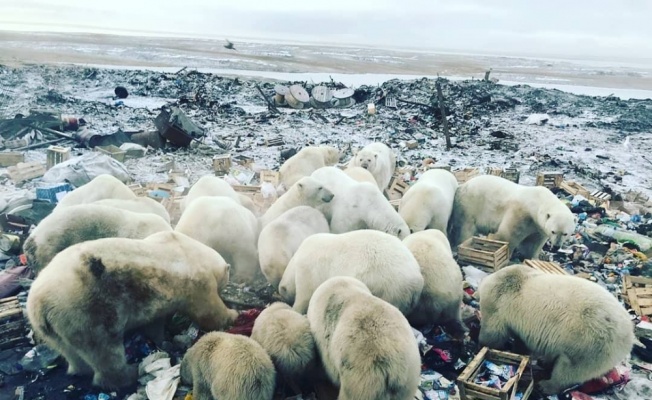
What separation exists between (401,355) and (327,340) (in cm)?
72

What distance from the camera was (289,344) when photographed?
13.6ft

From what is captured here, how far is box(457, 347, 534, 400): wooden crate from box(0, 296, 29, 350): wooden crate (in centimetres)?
407

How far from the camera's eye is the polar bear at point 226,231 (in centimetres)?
595

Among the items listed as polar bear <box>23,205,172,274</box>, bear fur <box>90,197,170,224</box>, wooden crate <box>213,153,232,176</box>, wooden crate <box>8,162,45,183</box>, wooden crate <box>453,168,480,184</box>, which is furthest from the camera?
wooden crate <box>213,153,232,176</box>

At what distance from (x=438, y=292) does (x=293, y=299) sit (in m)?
1.52

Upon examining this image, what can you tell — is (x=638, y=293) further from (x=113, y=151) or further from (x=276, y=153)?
(x=113, y=151)

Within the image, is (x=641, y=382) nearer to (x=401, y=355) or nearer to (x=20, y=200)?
(x=401, y=355)

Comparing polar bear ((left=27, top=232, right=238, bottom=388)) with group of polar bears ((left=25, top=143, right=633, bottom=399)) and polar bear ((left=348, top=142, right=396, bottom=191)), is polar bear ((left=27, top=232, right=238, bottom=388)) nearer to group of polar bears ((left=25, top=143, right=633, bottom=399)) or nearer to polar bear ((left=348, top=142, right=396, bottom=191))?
group of polar bears ((left=25, top=143, right=633, bottom=399))

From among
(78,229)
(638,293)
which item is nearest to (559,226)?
(638,293)

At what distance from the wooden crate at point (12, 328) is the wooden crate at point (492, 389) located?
407 centimetres

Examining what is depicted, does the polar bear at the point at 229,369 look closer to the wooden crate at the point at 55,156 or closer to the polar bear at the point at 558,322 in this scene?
the polar bear at the point at 558,322

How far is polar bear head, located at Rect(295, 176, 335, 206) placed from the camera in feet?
22.9

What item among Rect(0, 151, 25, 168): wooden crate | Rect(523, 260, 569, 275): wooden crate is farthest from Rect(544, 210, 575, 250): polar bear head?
Rect(0, 151, 25, 168): wooden crate

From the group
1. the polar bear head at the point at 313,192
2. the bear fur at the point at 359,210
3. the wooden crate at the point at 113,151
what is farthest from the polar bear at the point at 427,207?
the wooden crate at the point at 113,151
